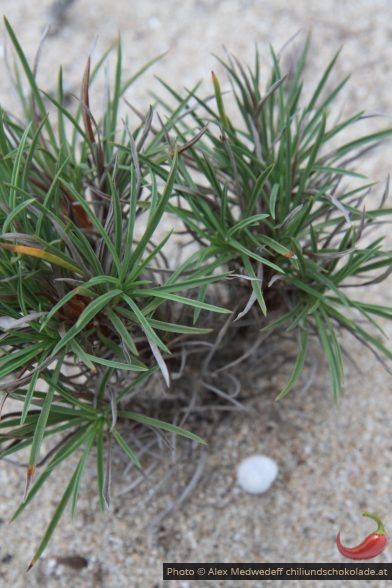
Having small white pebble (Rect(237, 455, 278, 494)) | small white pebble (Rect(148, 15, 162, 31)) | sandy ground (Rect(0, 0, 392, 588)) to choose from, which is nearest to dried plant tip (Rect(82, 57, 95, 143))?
sandy ground (Rect(0, 0, 392, 588))

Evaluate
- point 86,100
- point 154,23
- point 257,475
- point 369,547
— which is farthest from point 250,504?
point 154,23

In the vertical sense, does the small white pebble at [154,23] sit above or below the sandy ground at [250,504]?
above

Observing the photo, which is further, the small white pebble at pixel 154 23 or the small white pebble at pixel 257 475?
the small white pebble at pixel 154 23

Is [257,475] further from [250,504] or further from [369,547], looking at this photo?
[369,547]

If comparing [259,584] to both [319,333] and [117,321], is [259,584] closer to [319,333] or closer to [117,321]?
[319,333]

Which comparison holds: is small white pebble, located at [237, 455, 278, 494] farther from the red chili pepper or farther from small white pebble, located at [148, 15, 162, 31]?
small white pebble, located at [148, 15, 162, 31]

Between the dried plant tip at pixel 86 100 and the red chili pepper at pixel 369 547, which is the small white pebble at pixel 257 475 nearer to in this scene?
the red chili pepper at pixel 369 547

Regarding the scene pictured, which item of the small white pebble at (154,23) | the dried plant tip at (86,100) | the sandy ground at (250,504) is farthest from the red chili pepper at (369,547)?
the small white pebble at (154,23)
